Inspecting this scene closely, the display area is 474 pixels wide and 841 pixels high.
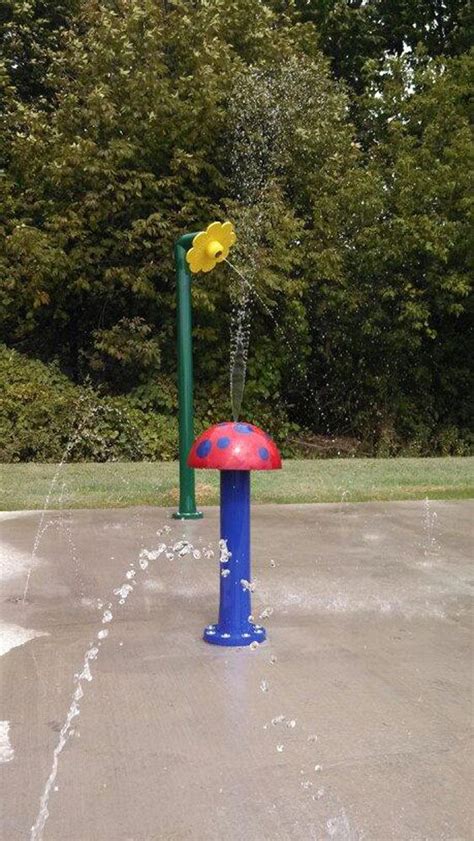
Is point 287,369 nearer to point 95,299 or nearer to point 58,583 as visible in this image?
point 95,299

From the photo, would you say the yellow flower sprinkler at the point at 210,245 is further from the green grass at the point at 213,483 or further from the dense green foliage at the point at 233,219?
the dense green foliage at the point at 233,219

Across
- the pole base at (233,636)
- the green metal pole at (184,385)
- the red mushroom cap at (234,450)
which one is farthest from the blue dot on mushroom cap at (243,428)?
the green metal pole at (184,385)

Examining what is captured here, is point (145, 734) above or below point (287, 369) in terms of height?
below

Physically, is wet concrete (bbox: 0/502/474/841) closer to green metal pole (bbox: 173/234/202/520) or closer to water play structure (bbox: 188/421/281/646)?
water play structure (bbox: 188/421/281/646)

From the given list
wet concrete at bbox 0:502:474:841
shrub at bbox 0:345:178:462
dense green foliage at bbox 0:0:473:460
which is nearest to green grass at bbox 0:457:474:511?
shrub at bbox 0:345:178:462

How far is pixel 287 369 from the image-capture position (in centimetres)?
1641

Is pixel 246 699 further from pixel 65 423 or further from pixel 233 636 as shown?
pixel 65 423

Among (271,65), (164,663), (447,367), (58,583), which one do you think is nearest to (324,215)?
(271,65)

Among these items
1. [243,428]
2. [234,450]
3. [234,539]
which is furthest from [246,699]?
[243,428]

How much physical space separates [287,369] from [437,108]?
5099 mm

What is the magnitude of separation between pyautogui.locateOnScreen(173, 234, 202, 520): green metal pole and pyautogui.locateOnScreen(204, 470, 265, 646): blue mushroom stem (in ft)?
9.86

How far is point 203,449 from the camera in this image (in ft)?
14.1

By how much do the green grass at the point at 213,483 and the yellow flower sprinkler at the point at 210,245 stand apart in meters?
2.41

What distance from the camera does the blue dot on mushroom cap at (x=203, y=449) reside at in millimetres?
4273
